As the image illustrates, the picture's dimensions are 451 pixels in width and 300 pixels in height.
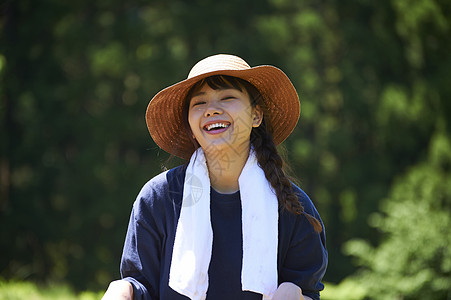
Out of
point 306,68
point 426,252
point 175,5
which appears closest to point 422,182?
point 306,68

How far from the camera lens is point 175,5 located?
9.71 meters

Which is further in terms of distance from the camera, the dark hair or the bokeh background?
the bokeh background

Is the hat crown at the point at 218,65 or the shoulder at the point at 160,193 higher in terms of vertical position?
the hat crown at the point at 218,65

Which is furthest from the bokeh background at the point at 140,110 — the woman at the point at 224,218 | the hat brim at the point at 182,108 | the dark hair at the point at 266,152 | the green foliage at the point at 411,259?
the woman at the point at 224,218

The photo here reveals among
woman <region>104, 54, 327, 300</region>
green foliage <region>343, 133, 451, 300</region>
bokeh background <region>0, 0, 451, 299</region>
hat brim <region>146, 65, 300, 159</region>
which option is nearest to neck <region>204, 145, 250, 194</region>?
woman <region>104, 54, 327, 300</region>

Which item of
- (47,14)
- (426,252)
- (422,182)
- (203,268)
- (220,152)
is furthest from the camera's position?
(47,14)

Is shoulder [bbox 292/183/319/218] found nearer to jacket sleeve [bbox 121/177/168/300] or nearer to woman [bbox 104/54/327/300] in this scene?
woman [bbox 104/54/327/300]

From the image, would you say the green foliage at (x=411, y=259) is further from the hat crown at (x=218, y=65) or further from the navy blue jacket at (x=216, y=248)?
the hat crown at (x=218, y=65)

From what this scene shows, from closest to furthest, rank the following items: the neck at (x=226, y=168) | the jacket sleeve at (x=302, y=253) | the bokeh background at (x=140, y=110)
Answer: the jacket sleeve at (x=302, y=253), the neck at (x=226, y=168), the bokeh background at (x=140, y=110)

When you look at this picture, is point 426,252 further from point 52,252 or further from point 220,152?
point 52,252

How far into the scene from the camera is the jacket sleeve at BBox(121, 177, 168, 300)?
81.4 inches

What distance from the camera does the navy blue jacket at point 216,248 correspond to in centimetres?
206

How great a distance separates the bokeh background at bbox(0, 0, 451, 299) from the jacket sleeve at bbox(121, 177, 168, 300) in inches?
276

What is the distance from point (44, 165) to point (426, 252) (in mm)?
6484
